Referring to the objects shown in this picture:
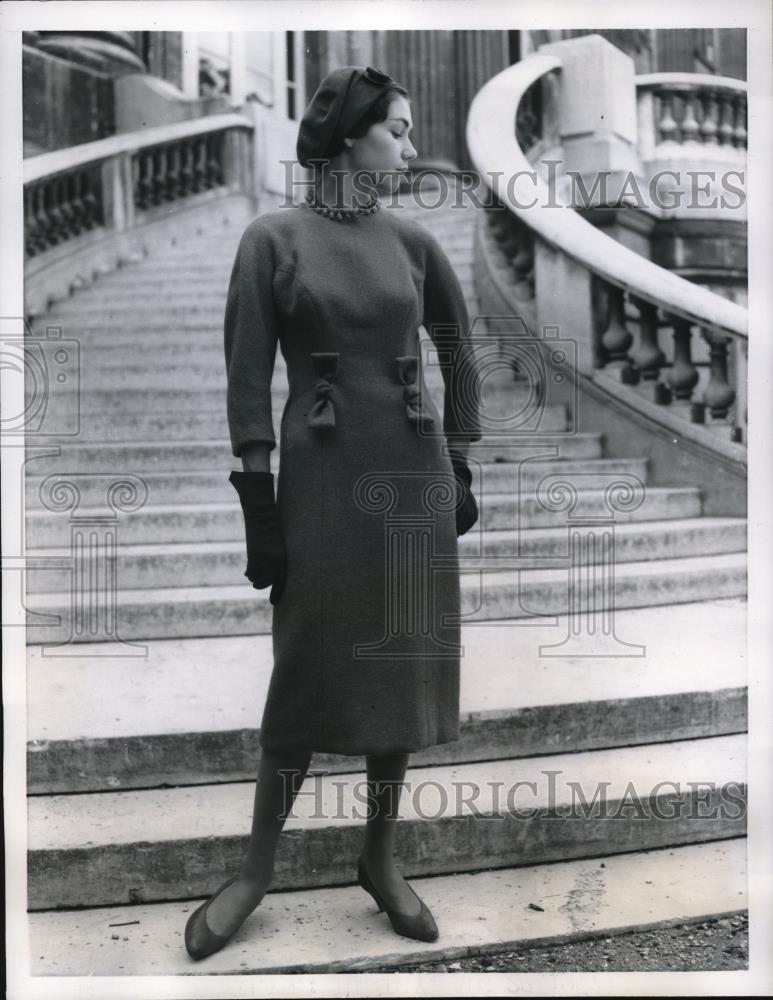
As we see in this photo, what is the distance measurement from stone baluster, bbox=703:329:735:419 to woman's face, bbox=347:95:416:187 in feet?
8.36

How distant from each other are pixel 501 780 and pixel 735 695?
2.87 ft

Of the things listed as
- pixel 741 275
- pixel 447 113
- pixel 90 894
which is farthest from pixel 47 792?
pixel 447 113

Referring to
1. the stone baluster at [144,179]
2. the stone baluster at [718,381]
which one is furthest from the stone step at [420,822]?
the stone baluster at [144,179]

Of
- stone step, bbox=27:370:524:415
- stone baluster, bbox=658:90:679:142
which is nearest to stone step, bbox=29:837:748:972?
stone step, bbox=27:370:524:415

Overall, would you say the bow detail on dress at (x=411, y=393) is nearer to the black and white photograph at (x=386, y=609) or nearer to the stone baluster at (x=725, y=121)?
the black and white photograph at (x=386, y=609)

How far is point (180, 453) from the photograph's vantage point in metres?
4.85

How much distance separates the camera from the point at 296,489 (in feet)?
8.93

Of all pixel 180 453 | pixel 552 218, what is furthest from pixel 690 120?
pixel 180 453

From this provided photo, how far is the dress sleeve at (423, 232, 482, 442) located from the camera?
2910mm

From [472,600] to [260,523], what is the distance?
69.2 inches

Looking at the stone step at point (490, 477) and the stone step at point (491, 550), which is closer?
the stone step at point (491, 550)

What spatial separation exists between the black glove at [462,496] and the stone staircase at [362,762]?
Answer: 0.81m

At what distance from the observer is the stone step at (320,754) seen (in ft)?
10.6

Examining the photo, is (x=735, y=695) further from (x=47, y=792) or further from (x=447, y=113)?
(x=447, y=113)
